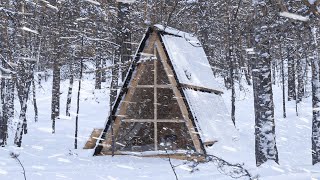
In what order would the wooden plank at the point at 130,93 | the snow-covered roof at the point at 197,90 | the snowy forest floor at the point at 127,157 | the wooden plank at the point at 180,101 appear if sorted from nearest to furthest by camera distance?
the snowy forest floor at the point at 127,157, the wooden plank at the point at 180,101, the snow-covered roof at the point at 197,90, the wooden plank at the point at 130,93

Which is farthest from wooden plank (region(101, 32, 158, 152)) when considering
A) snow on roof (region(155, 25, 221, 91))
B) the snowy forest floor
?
the snowy forest floor

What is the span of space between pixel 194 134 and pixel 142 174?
2958 mm

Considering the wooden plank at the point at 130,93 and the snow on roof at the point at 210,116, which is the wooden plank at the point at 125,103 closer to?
the wooden plank at the point at 130,93

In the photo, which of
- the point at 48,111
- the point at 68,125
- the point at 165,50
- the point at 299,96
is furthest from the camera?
the point at 48,111

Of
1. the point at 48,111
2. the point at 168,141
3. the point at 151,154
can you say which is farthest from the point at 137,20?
the point at 48,111

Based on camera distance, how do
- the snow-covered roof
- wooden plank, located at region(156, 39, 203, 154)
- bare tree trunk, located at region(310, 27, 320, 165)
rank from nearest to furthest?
bare tree trunk, located at region(310, 27, 320, 165), wooden plank, located at region(156, 39, 203, 154), the snow-covered roof

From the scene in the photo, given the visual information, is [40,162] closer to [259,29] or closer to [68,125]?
[259,29]

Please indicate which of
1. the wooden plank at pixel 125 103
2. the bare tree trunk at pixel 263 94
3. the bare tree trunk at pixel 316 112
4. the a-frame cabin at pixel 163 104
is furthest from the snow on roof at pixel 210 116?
the bare tree trunk at pixel 316 112

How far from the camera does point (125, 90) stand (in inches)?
505

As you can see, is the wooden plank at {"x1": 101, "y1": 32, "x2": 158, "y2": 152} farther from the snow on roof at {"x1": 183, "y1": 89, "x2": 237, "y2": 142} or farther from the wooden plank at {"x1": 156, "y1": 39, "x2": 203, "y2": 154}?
the snow on roof at {"x1": 183, "y1": 89, "x2": 237, "y2": 142}

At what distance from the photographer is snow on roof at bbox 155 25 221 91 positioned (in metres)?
12.7

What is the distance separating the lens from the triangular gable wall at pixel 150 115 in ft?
41.4

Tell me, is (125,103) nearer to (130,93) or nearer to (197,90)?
(130,93)

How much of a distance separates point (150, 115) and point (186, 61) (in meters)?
2.39
